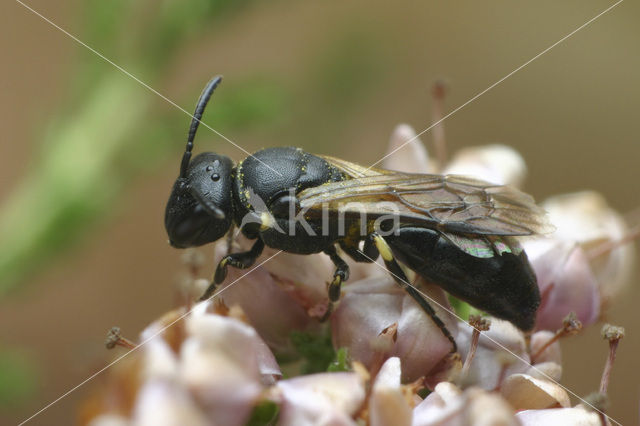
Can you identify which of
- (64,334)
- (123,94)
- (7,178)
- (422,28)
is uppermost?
(422,28)

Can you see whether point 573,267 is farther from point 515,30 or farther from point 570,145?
point 515,30

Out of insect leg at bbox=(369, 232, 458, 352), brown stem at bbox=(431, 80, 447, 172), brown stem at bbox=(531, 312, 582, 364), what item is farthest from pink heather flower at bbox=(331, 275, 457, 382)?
brown stem at bbox=(431, 80, 447, 172)

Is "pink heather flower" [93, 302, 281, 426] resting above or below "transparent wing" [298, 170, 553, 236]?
below

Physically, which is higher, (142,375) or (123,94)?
(123,94)

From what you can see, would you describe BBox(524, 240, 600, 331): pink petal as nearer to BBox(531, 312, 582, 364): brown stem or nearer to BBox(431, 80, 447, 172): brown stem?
BBox(531, 312, 582, 364): brown stem

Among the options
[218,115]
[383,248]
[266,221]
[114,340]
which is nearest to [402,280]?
[383,248]

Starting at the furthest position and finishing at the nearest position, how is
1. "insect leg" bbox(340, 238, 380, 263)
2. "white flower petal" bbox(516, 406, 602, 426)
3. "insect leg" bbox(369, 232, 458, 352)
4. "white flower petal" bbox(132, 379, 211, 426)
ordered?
"insect leg" bbox(340, 238, 380, 263) → "insect leg" bbox(369, 232, 458, 352) → "white flower petal" bbox(516, 406, 602, 426) → "white flower petal" bbox(132, 379, 211, 426)

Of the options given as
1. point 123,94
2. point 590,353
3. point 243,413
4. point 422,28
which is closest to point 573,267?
point 243,413

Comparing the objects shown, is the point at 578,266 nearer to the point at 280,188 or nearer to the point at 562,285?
the point at 562,285
